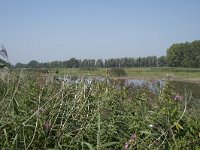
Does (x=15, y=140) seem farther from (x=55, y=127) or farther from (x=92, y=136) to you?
(x=92, y=136)

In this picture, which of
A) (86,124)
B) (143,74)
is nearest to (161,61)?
(143,74)

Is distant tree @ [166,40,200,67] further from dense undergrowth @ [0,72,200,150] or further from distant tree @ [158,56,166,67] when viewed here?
dense undergrowth @ [0,72,200,150]

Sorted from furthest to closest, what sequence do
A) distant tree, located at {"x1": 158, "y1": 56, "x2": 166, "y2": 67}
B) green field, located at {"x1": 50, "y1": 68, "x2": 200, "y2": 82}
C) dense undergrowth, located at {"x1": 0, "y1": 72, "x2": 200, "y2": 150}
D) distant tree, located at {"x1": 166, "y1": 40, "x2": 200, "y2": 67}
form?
distant tree, located at {"x1": 158, "y1": 56, "x2": 166, "y2": 67}
distant tree, located at {"x1": 166, "y1": 40, "x2": 200, "y2": 67}
green field, located at {"x1": 50, "y1": 68, "x2": 200, "y2": 82}
dense undergrowth, located at {"x1": 0, "y1": 72, "x2": 200, "y2": 150}

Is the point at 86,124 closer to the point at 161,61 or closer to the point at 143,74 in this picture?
the point at 143,74

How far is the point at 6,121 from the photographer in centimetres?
304

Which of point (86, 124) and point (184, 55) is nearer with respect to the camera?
point (86, 124)

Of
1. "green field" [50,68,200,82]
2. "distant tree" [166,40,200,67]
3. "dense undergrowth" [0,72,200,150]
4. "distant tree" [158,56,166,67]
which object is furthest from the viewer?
"distant tree" [158,56,166,67]

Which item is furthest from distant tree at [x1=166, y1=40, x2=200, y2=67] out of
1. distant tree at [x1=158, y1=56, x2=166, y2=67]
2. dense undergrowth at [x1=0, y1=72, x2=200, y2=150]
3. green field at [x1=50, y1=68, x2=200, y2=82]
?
dense undergrowth at [x1=0, y1=72, x2=200, y2=150]

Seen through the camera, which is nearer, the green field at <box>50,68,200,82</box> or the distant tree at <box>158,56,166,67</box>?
the green field at <box>50,68,200,82</box>

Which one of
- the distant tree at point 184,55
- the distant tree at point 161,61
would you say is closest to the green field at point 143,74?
the distant tree at point 184,55

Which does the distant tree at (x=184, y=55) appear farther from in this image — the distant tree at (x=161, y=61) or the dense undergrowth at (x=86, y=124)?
the dense undergrowth at (x=86, y=124)

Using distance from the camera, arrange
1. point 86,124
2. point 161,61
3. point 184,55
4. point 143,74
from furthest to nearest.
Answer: point 161,61 → point 184,55 → point 143,74 → point 86,124

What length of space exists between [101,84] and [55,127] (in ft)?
8.32

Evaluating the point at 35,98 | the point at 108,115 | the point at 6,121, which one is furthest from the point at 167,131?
the point at 6,121
